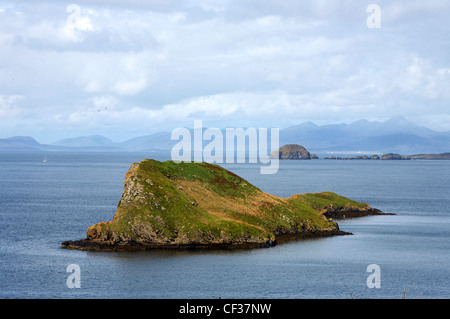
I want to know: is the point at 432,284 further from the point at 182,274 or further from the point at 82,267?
the point at 82,267

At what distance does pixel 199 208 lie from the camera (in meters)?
92.0

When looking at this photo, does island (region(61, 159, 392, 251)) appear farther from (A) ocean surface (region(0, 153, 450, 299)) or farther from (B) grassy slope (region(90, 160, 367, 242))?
(A) ocean surface (region(0, 153, 450, 299))

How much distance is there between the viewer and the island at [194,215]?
83.5 meters

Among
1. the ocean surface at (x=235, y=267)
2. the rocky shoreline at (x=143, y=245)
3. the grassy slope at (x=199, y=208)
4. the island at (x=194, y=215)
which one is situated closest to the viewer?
the ocean surface at (x=235, y=267)

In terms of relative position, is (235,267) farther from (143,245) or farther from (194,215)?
(194,215)

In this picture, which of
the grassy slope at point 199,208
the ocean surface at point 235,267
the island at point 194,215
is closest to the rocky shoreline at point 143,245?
the island at point 194,215

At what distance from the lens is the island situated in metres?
83.5

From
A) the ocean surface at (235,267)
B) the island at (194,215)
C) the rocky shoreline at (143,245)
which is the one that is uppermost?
the island at (194,215)

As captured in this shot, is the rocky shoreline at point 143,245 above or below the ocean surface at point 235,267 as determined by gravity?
above

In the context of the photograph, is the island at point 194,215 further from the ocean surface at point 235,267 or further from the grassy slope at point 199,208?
the ocean surface at point 235,267

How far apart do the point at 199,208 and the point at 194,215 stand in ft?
11.6

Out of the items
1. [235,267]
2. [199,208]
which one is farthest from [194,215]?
[235,267]
